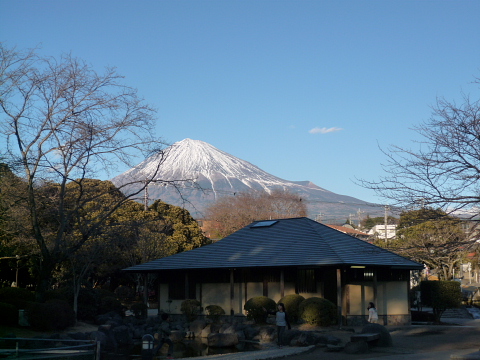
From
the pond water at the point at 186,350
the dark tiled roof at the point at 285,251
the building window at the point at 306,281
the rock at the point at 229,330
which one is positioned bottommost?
the pond water at the point at 186,350

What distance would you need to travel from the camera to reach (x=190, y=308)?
2603 cm

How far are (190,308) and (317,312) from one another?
7.43 meters

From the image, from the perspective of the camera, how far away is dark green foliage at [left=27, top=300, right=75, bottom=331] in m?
21.6

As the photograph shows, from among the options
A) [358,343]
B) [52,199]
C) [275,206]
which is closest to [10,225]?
[52,199]

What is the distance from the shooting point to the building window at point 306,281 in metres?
24.1

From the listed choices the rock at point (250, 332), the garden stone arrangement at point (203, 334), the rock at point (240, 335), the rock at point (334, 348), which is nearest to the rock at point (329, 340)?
the garden stone arrangement at point (203, 334)

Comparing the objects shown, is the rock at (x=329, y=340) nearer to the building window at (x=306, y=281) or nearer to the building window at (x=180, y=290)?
the building window at (x=306, y=281)

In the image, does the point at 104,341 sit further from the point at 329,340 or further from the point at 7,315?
the point at 329,340

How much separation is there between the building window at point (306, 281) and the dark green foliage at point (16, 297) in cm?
1180

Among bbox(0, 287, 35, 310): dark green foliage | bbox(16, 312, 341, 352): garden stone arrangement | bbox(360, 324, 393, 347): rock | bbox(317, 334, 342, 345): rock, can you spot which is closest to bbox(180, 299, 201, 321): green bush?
bbox(16, 312, 341, 352): garden stone arrangement

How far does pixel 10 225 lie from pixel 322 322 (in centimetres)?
1521

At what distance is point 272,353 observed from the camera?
15.5 metres

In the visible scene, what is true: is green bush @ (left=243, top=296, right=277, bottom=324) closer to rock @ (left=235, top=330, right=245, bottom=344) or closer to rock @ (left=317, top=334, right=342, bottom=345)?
rock @ (left=235, top=330, right=245, bottom=344)

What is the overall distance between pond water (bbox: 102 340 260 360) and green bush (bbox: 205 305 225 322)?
4.12m
